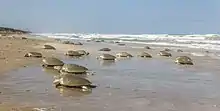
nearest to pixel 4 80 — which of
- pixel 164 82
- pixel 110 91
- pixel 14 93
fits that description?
pixel 14 93

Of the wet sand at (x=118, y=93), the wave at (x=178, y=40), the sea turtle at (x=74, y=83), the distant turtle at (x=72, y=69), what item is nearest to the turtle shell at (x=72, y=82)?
the sea turtle at (x=74, y=83)

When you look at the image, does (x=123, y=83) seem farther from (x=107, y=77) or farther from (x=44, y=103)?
(x=44, y=103)

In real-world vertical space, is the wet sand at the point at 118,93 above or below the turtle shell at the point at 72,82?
below

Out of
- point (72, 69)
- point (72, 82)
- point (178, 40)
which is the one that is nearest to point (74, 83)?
point (72, 82)

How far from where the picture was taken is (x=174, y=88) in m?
12.1

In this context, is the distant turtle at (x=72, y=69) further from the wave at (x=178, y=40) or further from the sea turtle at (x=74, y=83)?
the wave at (x=178, y=40)

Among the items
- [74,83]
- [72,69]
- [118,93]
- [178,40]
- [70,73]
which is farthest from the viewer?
[178,40]

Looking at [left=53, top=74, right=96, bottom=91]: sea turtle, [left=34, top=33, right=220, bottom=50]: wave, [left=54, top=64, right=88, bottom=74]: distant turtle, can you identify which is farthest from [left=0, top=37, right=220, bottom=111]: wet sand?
[left=34, top=33, right=220, bottom=50]: wave

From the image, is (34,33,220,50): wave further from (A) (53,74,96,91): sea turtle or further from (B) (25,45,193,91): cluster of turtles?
(A) (53,74,96,91): sea turtle

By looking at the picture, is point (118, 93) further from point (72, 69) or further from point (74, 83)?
point (72, 69)

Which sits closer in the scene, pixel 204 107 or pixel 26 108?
pixel 26 108

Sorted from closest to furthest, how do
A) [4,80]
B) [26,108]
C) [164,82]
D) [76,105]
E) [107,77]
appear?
1. [26,108]
2. [76,105]
3. [4,80]
4. [164,82]
5. [107,77]

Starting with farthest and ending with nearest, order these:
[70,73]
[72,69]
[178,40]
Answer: [178,40] < [72,69] < [70,73]

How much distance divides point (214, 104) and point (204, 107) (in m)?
0.49
